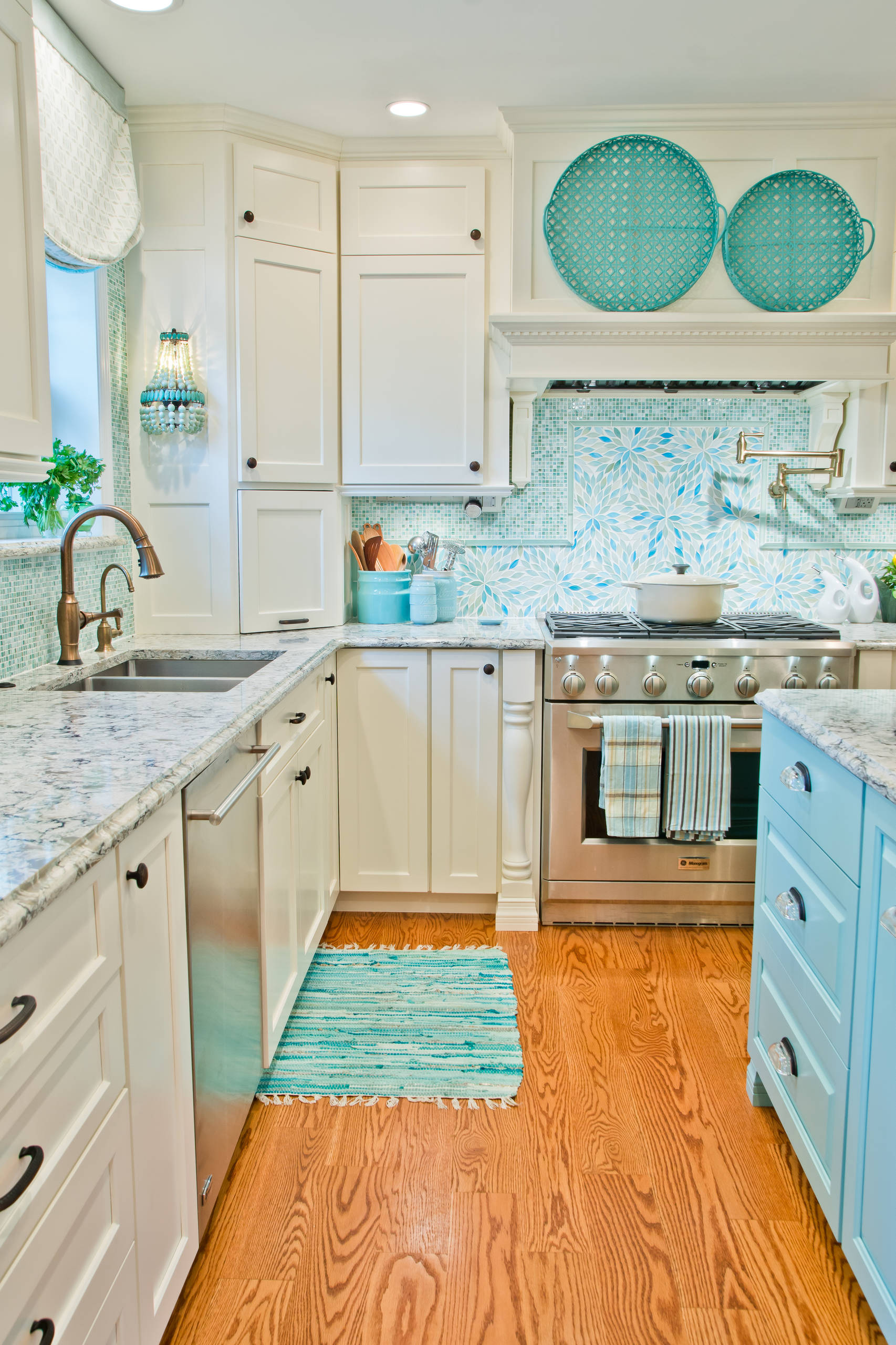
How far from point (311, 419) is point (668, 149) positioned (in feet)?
4.51

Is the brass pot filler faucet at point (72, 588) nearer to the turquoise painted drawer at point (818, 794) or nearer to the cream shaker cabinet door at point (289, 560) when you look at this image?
the cream shaker cabinet door at point (289, 560)

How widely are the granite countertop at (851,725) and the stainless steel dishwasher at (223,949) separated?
1004mm

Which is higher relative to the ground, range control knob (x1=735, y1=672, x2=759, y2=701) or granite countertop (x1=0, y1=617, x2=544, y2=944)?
granite countertop (x1=0, y1=617, x2=544, y2=944)

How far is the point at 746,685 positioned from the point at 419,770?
105 centimetres

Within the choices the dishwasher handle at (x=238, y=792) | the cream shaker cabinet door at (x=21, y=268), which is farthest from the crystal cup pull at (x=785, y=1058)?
the cream shaker cabinet door at (x=21, y=268)

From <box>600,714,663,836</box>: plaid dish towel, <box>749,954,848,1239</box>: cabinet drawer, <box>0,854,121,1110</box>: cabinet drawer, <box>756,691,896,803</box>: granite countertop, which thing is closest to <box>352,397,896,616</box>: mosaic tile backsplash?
<box>600,714,663,836</box>: plaid dish towel

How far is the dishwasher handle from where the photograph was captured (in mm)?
1556

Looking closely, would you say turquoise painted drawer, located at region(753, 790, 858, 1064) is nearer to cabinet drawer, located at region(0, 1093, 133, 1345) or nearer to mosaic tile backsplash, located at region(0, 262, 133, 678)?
cabinet drawer, located at region(0, 1093, 133, 1345)

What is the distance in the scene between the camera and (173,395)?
9.55 feet

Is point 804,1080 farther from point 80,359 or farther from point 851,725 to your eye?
point 80,359

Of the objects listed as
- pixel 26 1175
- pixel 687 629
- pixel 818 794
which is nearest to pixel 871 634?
pixel 687 629

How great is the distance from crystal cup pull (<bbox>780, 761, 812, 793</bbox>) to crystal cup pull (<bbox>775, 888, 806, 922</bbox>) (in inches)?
7.6

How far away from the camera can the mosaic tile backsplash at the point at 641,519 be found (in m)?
3.54

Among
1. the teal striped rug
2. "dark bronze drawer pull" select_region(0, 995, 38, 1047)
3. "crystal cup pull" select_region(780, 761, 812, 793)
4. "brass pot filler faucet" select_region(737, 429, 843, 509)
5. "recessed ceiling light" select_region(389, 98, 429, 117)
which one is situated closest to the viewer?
"dark bronze drawer pull" select_region(0, 995, 38, 1047)
